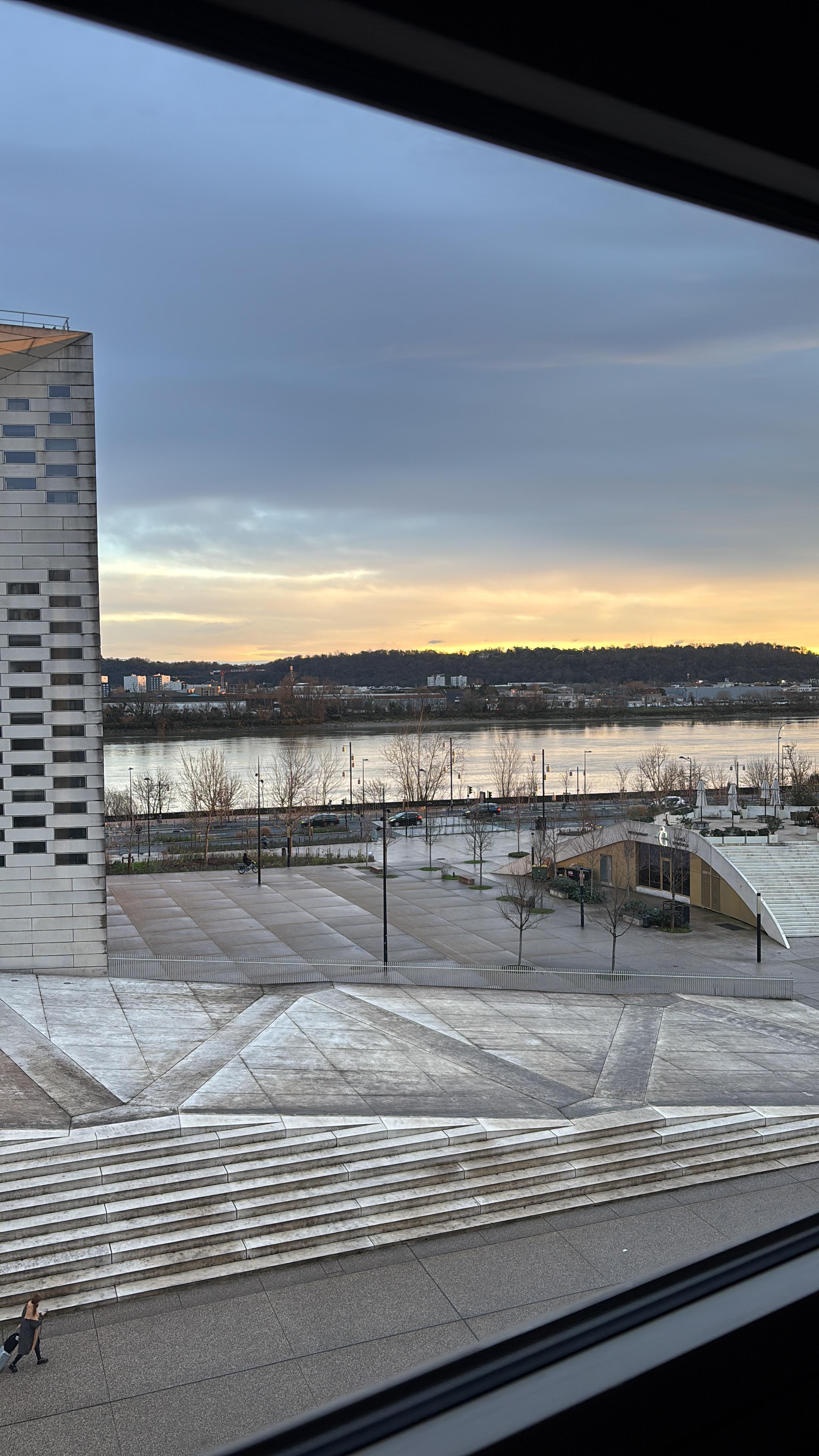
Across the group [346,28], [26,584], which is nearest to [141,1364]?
[346,28]

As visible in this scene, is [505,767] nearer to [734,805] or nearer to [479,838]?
[734,805]

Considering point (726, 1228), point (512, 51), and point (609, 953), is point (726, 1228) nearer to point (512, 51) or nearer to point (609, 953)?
point (512, 51)

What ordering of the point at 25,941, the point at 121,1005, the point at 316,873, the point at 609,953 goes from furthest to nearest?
1. the point at 316,873
2. the point at 609,953
3. the point at 25,941
4. the point at 121,1005

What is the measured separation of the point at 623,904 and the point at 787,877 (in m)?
4.04

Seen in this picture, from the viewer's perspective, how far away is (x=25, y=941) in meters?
18.3

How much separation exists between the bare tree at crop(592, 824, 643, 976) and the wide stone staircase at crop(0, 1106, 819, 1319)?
27.2 feet

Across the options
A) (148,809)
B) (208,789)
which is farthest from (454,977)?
(148,809)

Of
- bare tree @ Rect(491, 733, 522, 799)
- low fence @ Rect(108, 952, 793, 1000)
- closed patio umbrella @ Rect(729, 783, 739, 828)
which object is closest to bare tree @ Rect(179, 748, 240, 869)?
bare tree @ Rect(491, 733, 522, 799)

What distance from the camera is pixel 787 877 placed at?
2556 cm

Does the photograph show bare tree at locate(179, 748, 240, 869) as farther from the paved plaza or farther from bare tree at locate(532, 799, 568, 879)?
the paved plaza

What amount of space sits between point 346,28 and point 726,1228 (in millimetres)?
10898

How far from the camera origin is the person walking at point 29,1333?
7.54 metres

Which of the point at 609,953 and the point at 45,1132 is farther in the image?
the point at 609,953

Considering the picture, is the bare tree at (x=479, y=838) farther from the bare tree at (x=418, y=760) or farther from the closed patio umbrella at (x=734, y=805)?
the closed patio umbrella at (x=734, y=805)
